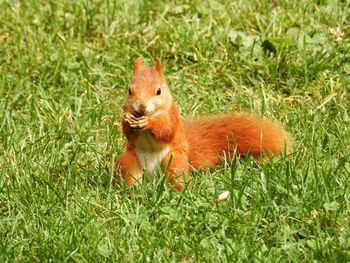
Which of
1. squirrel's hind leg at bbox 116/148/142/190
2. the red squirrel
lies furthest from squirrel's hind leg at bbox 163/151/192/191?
squirrel's hind leg at bbox 116/148/142/190

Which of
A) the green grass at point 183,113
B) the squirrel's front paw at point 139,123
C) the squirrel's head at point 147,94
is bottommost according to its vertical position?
the green grass at point 183,113

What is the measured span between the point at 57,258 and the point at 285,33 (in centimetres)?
244

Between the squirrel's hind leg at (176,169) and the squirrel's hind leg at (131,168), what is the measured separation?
12cm

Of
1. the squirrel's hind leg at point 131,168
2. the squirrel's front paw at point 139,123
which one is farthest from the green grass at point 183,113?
the squirrel's front paw at point 139,123

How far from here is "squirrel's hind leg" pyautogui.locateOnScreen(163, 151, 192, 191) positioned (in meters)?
4.06

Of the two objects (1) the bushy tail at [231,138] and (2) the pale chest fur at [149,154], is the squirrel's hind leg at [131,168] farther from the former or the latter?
(1) the bushy tail at [231,138]

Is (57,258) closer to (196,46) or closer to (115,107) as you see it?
(115,107)

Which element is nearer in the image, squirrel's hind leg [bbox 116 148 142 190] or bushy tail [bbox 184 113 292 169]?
squirrel's hind leg [bbox 116 148 142 190]

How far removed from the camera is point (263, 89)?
508 cm

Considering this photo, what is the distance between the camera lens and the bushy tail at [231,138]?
14.2ft

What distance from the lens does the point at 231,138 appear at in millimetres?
4391

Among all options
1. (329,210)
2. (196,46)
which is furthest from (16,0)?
(329,210)

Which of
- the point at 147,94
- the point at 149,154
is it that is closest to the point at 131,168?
the point at 149,154

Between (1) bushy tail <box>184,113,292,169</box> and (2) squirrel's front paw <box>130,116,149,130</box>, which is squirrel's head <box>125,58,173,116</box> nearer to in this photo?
(2) squirrel's front paw <box>130,116,149,130</box>
